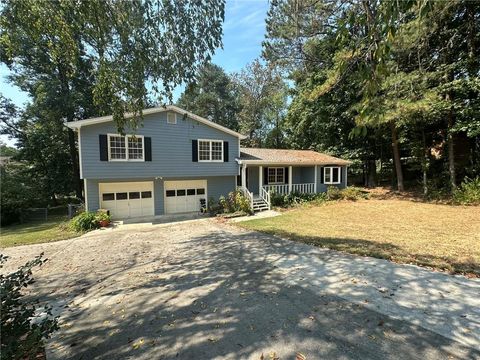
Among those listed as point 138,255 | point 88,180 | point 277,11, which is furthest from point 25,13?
point 88,180

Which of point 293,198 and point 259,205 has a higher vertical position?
point 293,198

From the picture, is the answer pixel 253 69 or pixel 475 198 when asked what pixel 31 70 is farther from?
pixel 475 198

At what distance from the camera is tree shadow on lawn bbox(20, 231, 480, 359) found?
3.09m

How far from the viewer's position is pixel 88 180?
13.0 m

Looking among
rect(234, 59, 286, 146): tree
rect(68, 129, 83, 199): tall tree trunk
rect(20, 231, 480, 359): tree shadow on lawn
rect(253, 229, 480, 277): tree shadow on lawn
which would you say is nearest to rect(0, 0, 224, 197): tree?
rect(20, 231, 480, 359): tree shadow on lawn

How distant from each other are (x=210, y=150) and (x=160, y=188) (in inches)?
145

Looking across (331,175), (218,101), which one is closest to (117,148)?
(331,175)

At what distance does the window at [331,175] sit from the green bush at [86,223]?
586 inches

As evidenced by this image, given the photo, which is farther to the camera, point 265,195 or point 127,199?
point 265,195

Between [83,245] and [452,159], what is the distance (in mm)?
19026

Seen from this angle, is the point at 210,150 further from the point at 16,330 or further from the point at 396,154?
the point at 396,154

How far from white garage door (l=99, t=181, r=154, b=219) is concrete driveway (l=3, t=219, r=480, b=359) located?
6.44 m

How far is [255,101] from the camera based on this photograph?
34625 millimetres

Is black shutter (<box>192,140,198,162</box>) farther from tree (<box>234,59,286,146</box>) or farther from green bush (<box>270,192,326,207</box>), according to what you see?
tree (<box>234,59,286,146</box>)
